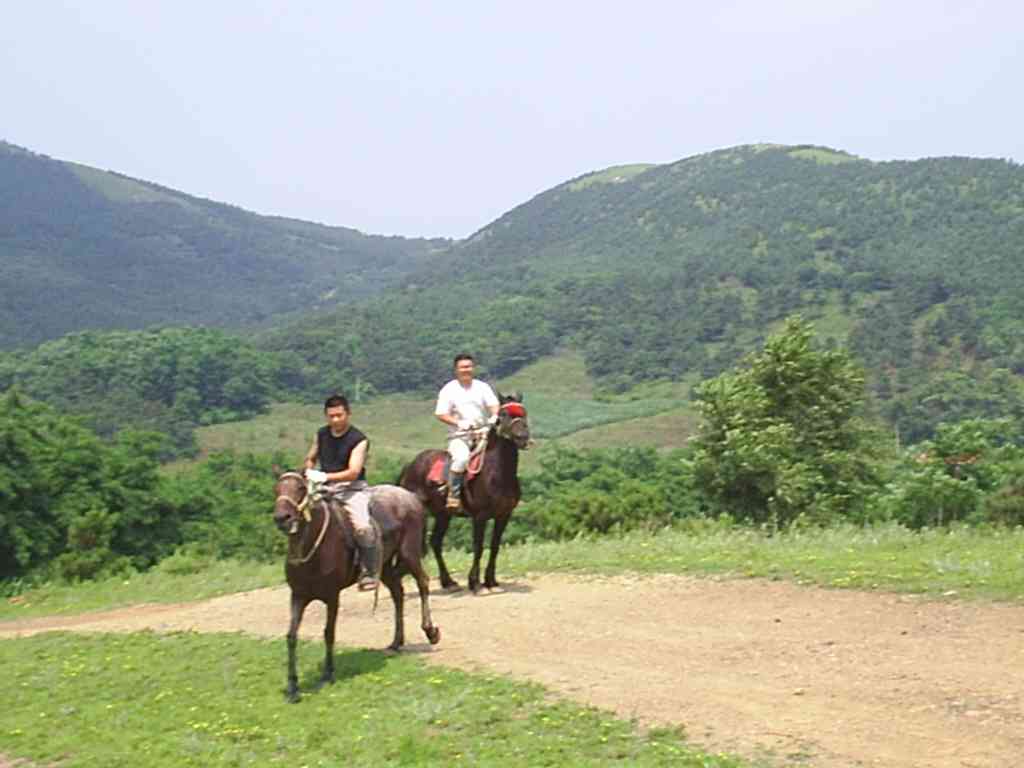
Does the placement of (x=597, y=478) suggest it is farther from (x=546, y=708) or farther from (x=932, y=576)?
(x=546, y=708)

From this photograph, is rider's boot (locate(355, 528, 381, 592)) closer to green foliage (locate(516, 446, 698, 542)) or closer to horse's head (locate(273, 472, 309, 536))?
horse's head (locate(273, 472, 309, 536))

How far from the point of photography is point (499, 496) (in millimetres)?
14781

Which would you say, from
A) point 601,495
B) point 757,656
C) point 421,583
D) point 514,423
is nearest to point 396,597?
point 421,583

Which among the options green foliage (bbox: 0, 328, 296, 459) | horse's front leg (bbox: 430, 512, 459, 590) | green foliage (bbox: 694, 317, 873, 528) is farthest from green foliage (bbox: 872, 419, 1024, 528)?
green foliage (bbox: 0, 328, 296, 459)

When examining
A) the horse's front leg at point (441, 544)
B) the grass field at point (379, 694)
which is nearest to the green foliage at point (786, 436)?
the grass field at point (379, 694)

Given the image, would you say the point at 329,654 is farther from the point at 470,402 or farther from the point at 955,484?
the point at 955,484

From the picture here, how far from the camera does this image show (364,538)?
11.5m

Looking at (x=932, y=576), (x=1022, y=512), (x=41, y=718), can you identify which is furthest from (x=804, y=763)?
(x=1022, y=512)

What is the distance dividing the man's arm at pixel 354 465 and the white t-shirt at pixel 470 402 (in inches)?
131

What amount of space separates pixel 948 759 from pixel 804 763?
92 cm

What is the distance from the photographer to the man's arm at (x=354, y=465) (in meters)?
11.4

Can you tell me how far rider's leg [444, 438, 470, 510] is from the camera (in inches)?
586

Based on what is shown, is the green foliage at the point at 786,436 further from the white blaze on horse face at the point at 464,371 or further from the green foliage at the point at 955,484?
the white blaze on horse face at the point at 464,371

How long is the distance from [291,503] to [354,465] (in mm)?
1279
